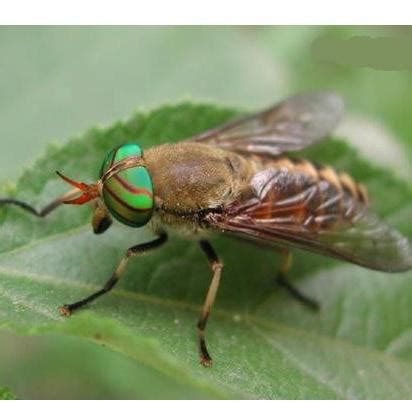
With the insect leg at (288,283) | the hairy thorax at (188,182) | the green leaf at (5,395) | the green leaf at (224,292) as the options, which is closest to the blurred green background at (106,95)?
the green leaf at (224,292)

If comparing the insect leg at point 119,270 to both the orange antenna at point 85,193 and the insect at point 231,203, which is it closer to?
the insect at point 231,203

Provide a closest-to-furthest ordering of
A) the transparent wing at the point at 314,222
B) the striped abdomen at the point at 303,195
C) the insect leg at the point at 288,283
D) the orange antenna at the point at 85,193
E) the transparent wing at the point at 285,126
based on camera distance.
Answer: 1. the orange antenna at the point at 85,193
2. the transparent wing at the point at 314,222
3. the striped abdomen at the point at 303,195
4. the insect leg at the point at 288,283
5. the transparent wing at the point at 285,126

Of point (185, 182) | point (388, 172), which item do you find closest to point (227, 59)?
point (388, 172)

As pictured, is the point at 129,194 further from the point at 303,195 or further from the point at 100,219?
the point at 303,195

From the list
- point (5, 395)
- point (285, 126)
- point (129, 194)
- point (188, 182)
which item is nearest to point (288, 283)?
point (188, 182)

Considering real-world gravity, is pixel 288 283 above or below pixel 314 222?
below

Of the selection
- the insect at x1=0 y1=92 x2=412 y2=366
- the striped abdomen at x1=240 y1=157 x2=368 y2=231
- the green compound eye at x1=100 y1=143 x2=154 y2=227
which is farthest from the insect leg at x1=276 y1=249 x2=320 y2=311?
the green compound eye at x1=100 y1=143 x2=154 y2=227

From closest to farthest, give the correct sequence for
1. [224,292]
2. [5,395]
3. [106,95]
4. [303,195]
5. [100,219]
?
[5,395] < [100,219] < [224,292] < [303,195] < [106,95]
